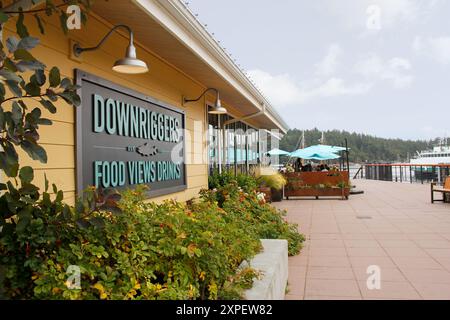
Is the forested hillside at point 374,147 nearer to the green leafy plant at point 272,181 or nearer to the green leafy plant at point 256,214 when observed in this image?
the green leafy plant at point 272,181

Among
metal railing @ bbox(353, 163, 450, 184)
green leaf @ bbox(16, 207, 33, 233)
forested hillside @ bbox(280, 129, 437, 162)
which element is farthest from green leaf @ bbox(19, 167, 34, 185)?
forested hillside @ bbox(280, 129, 437, 162)

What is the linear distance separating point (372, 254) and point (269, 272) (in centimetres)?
272

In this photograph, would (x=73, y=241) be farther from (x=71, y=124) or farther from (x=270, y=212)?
(x=270, y=212)

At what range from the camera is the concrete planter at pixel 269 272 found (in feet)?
8.82

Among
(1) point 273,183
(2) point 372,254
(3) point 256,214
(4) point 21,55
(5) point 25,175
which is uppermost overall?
(4) point 21,55

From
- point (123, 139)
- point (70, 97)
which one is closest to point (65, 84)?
point (70, 97)

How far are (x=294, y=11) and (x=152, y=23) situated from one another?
610 centimetres

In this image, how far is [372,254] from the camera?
17.3ft

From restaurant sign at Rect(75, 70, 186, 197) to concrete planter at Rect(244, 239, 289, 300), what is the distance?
4.50 feet

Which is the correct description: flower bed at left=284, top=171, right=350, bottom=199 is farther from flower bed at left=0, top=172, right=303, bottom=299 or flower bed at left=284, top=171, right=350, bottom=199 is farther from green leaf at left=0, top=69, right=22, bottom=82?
green leaf at left=0, top=69, right=22, bottom=82

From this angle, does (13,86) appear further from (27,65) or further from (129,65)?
(129,65)

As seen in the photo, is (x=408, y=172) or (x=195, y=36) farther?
(x=408, y=172)

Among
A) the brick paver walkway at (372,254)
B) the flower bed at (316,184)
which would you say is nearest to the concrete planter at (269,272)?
the brick paver walkway at (372,254)

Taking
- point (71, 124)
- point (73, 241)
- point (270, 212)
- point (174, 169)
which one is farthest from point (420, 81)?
point (73, 241)
